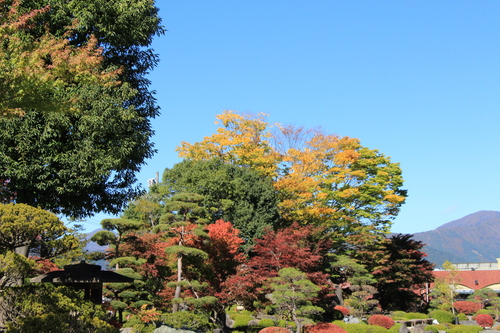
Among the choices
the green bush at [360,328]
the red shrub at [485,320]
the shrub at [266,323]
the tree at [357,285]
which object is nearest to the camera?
the green bush at [360,328]

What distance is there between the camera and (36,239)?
434 inches

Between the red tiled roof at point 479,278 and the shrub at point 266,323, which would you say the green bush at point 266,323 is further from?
the red tiled roof at point 479,278

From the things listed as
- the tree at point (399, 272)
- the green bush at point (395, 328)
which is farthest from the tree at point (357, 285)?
the tree at point (399, 272)

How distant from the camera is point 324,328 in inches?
786

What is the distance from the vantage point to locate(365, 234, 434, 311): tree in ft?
95.3

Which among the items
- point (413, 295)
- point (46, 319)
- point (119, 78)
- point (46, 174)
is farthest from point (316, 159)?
point (46, 319)

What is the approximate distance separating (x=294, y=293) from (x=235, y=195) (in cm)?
778

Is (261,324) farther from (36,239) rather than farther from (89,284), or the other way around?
(36,239)

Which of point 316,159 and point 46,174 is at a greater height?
point 316,159

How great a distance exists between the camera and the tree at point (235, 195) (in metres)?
24.4

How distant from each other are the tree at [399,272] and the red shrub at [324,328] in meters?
8.59

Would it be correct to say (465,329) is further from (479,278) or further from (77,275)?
(479,278)

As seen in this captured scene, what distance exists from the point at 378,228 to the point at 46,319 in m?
23.3

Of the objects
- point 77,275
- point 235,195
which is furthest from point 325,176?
point 77,275
